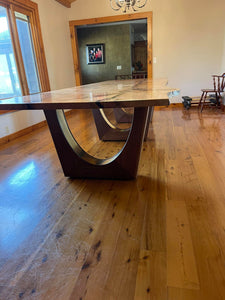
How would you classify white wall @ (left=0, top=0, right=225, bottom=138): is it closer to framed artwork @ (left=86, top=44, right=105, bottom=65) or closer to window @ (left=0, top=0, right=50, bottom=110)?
window @ (left=0, top=0, right=50, bottom=110)

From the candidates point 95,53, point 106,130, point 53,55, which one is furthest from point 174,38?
point 106,130

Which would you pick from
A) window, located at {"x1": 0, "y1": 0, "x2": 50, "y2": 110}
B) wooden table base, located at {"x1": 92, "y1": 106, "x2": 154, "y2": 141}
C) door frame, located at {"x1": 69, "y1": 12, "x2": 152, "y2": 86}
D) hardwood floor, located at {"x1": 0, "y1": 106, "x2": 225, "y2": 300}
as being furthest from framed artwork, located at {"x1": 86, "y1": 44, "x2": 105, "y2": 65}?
hardwood floor, located at {"x1": 0, "y1": 106, "x2": 225, "y2": 300}

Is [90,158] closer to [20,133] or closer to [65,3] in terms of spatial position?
[20,133]

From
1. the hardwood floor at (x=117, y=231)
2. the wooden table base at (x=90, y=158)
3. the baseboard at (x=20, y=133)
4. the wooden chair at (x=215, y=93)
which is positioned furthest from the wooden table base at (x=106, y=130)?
the wooden chair at (x=215, y=93)

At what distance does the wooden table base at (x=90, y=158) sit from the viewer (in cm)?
171

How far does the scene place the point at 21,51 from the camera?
12.0ft

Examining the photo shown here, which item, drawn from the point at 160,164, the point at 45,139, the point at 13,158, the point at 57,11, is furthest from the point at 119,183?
the point at 57,11

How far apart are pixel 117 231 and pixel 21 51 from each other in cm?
352

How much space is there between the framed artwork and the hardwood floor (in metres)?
5.71

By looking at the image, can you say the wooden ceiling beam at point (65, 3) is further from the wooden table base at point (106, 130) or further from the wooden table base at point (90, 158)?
the wooden table base at point (90, 158)

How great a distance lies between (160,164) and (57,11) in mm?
4396

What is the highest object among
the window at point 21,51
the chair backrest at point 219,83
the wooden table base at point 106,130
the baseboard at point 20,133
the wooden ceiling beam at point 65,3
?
the wooden ceiling beam at point 65,3

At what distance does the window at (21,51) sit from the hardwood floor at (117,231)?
1734 mm

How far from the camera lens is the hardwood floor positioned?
3.22 ft
